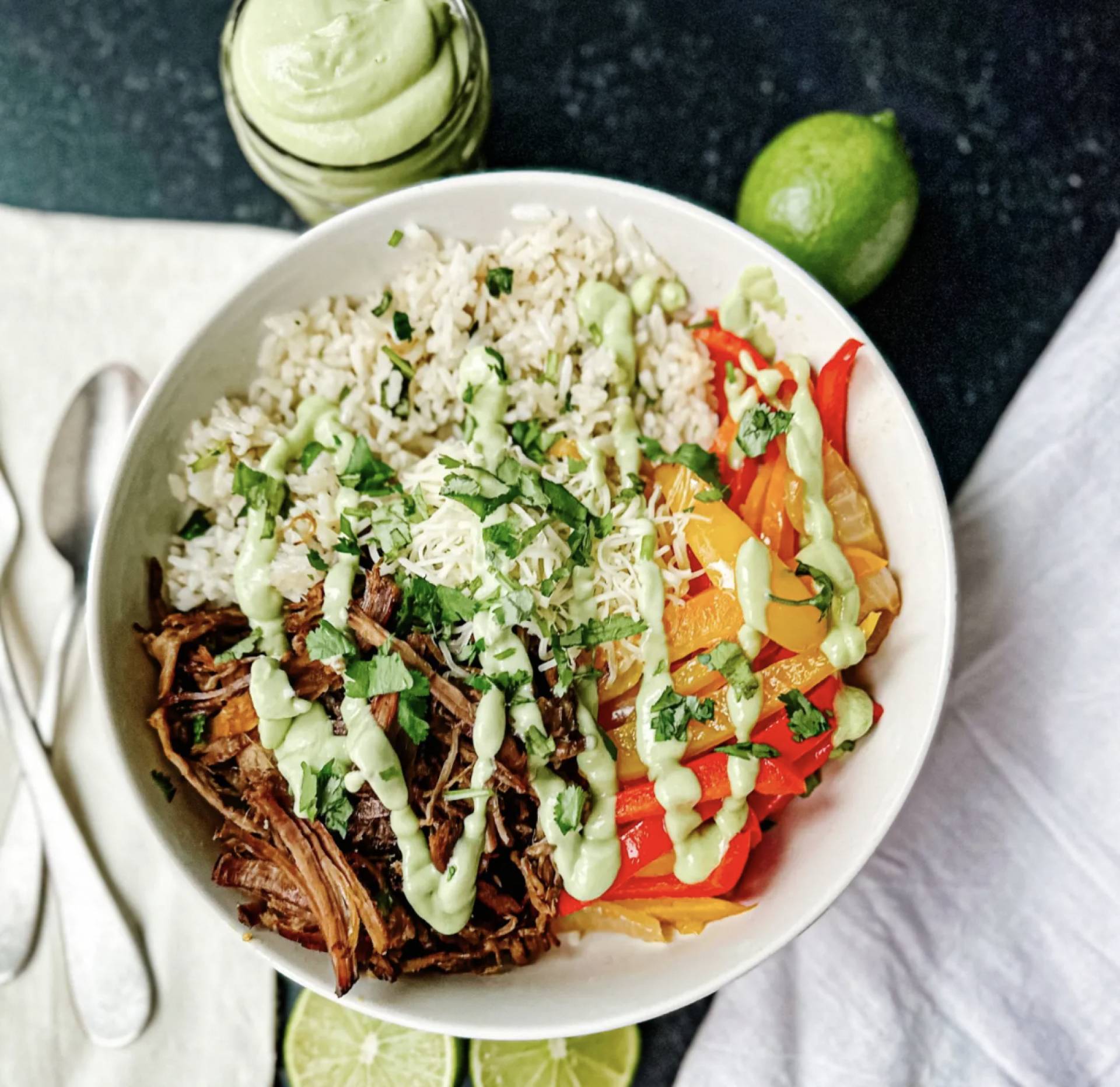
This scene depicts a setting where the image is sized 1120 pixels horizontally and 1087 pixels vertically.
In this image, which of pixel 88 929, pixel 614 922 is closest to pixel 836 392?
pixel 614 922

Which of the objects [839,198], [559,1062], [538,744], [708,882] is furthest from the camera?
[559,1062]

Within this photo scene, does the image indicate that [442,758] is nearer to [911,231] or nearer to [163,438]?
[163,438]

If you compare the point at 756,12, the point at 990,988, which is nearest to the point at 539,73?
the point at 756,12

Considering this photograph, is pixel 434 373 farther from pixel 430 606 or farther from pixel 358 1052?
pixel 358 1052

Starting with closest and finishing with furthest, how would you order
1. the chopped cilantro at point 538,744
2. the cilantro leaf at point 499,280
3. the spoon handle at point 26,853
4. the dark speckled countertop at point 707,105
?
1. the chopped cilantro at point 538,744
2. the cilantro leaf at point 499,280
3. the spoon handle at point 26,853
4. the dark speckled countertop at point 707,105

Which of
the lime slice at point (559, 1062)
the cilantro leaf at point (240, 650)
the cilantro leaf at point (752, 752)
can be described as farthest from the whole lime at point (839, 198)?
the lime slice at point (559, 1062)

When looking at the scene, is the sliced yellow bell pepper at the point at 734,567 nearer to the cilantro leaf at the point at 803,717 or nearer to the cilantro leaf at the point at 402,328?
the cilantro leaf at the point at 803,717

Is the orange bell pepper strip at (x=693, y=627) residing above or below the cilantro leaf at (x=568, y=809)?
above
